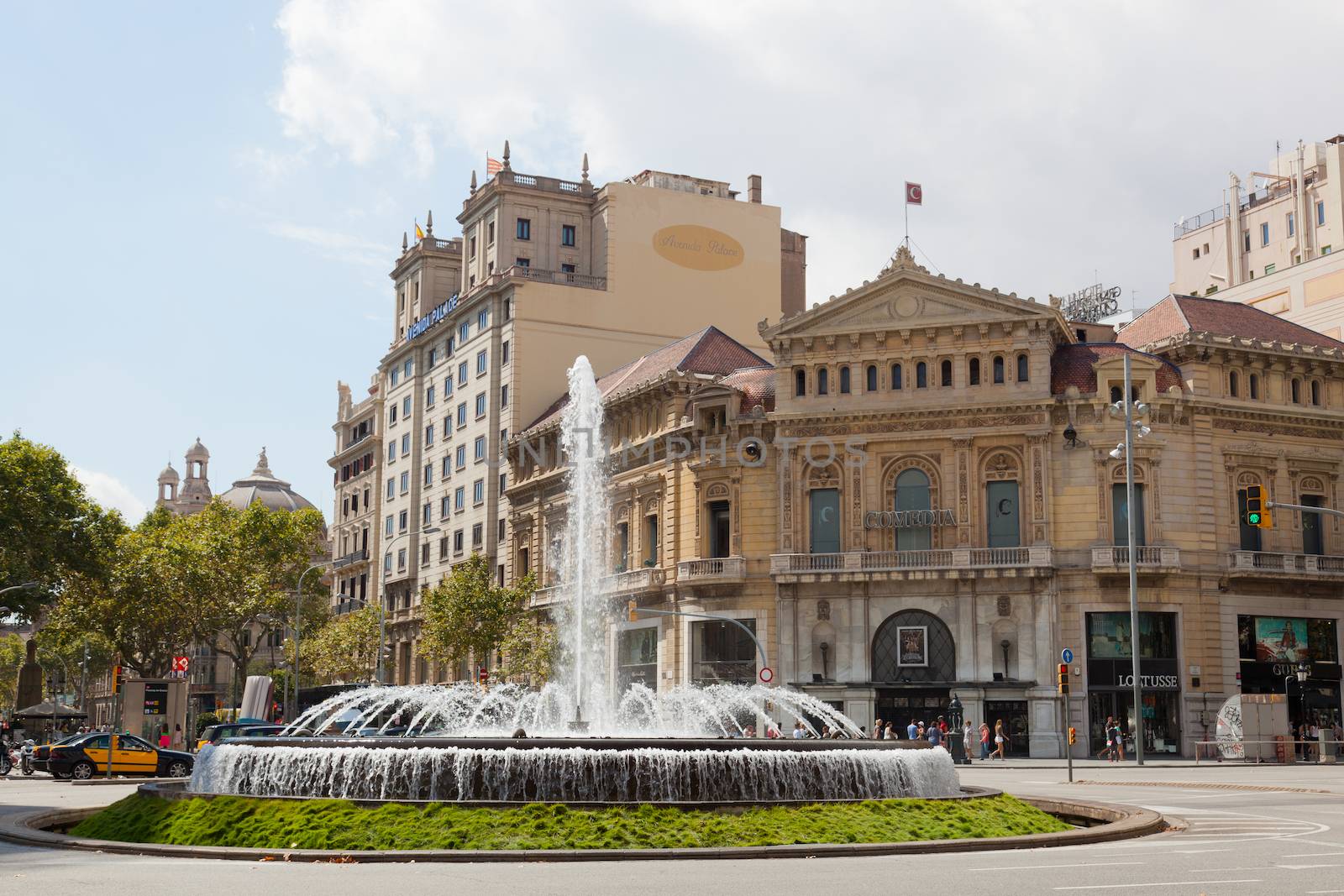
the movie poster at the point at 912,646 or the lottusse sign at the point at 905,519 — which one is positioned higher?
the lottusse sign at the point at 905,519

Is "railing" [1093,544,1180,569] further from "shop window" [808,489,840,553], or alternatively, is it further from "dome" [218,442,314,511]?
"dome" [218,442,314,511]

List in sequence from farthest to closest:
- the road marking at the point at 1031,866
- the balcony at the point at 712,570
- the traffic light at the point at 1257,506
→ the balcony at the point at 712,570, the traffic light at the point at 1257,506, the road marking at the point at 1031,866

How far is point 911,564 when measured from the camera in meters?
64.1

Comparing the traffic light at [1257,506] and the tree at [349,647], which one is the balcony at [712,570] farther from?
the traffic light at [1257,506]

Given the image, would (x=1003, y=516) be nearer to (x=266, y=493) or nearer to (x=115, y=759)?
(x=115, y=759)

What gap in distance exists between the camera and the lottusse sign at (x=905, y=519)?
64.3 m

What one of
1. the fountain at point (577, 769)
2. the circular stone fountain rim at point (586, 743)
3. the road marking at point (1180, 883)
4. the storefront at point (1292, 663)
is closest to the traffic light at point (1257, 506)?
the fountain at point (577, 769)

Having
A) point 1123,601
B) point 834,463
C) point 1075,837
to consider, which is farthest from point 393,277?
point 1075,837

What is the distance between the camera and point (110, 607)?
83.9m

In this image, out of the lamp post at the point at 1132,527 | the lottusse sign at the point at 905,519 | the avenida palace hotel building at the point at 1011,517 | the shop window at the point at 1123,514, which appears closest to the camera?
the lamp post at the point at 1132,527

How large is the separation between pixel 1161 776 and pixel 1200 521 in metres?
21.0

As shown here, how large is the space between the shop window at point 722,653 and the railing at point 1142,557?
49.2 feet

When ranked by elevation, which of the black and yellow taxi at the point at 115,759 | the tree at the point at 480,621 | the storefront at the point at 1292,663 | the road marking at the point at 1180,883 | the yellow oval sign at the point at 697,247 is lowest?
the black and yellow taxi at the point at 115,759

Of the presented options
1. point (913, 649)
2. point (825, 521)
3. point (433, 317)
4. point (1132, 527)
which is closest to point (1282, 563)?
point (1132, 527)
